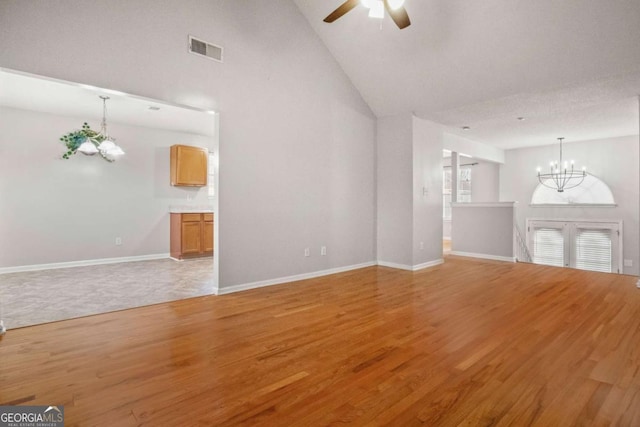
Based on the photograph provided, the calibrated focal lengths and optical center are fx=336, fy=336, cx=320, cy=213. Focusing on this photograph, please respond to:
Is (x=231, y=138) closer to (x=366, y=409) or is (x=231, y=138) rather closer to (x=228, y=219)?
(x=228, y=219)

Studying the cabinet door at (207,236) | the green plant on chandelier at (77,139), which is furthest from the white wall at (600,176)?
the green plant on chandelier at (77,139)

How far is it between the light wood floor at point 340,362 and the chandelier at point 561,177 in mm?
5888

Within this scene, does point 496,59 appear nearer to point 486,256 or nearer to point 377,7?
point 377,7

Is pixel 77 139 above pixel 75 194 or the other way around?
above

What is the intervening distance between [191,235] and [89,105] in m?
2.85

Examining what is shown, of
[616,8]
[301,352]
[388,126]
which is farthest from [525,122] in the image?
[301,352]

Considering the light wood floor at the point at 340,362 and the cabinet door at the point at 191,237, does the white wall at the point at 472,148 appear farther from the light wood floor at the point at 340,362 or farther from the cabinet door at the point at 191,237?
the cabinet door at the point at 191,237

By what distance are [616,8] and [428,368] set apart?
159 inches

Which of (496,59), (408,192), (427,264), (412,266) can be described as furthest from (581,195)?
(496,59)

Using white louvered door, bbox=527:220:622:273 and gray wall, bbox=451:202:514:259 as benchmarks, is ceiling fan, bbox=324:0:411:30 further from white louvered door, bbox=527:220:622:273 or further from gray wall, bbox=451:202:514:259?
white louvered door, bbox=527:220:622:273

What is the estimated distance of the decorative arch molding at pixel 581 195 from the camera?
8.15 meters

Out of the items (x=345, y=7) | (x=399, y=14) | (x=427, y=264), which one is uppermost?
(x=345, y=7)

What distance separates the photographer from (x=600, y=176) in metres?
8.14

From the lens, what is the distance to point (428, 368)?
227 centimetres
